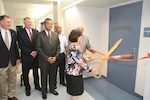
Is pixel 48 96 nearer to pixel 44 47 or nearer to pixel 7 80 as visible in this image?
pixel 7 80

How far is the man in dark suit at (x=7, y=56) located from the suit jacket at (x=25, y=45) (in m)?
0.12

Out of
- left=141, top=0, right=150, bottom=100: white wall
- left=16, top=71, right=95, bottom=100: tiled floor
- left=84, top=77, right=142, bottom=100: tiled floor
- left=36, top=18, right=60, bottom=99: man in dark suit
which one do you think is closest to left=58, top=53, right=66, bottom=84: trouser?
left=16, top=71, right=95, bottom=100: tiled floor

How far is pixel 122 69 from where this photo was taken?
3.18m

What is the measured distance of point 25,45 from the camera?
2.55 metres

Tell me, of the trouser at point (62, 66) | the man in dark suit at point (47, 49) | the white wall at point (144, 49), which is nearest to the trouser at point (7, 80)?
the man in dark suit at point (47, 49)

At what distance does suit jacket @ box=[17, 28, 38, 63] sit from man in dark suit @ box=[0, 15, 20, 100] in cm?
12

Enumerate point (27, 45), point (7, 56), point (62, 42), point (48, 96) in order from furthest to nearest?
point (62, 42) < point (48, 96) < point (27, 45) < point (7, 56)

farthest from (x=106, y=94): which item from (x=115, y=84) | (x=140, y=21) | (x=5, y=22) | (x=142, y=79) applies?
(x=5, y=22)

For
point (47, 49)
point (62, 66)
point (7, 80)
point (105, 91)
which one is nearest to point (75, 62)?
point (47, 49)

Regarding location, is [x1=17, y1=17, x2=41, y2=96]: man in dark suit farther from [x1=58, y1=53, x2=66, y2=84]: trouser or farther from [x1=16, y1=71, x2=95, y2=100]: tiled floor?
[x1=58, y1=53, x2=66, y2=84]: trouser

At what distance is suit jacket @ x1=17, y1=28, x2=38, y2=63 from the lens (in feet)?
8.23

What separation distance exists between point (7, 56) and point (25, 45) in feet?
1.36

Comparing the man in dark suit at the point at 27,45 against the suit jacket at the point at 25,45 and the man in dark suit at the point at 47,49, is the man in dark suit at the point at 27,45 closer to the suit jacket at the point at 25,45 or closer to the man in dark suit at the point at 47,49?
the suit jacket at the point at 25,45

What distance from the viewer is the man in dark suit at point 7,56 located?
2199 mm
